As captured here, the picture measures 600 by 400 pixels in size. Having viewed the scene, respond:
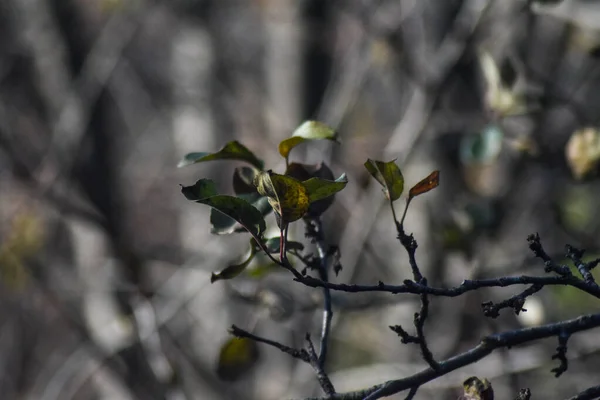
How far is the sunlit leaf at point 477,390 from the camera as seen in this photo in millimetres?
858

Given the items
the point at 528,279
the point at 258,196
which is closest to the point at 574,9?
the point at 258,196

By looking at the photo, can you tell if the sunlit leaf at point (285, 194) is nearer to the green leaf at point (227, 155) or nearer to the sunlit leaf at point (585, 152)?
the green leaf at point (227, 155)

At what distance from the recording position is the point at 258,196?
3.42ft

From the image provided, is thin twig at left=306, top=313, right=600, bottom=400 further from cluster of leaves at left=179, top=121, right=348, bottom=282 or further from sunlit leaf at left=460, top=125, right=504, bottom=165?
sunlit leaf at left=460, top=125, right=504, bottom=165

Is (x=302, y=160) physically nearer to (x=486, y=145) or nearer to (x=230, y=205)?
(x=486, y=145)

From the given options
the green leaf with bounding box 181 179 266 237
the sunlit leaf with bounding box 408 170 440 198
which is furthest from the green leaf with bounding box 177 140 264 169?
the sunlit leaf with bounding box 408 170 440 198

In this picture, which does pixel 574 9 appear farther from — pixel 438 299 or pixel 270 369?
pixel 270 369

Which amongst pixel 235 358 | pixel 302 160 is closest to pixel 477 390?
pixel 235 358

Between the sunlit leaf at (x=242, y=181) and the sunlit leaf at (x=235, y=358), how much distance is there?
43 centimetres

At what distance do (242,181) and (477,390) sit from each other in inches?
15.1

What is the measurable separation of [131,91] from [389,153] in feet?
14.7

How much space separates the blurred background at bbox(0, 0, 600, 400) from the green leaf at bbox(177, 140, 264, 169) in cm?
53

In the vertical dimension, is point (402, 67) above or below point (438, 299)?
above

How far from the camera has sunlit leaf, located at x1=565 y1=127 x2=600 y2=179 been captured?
5.19ft
